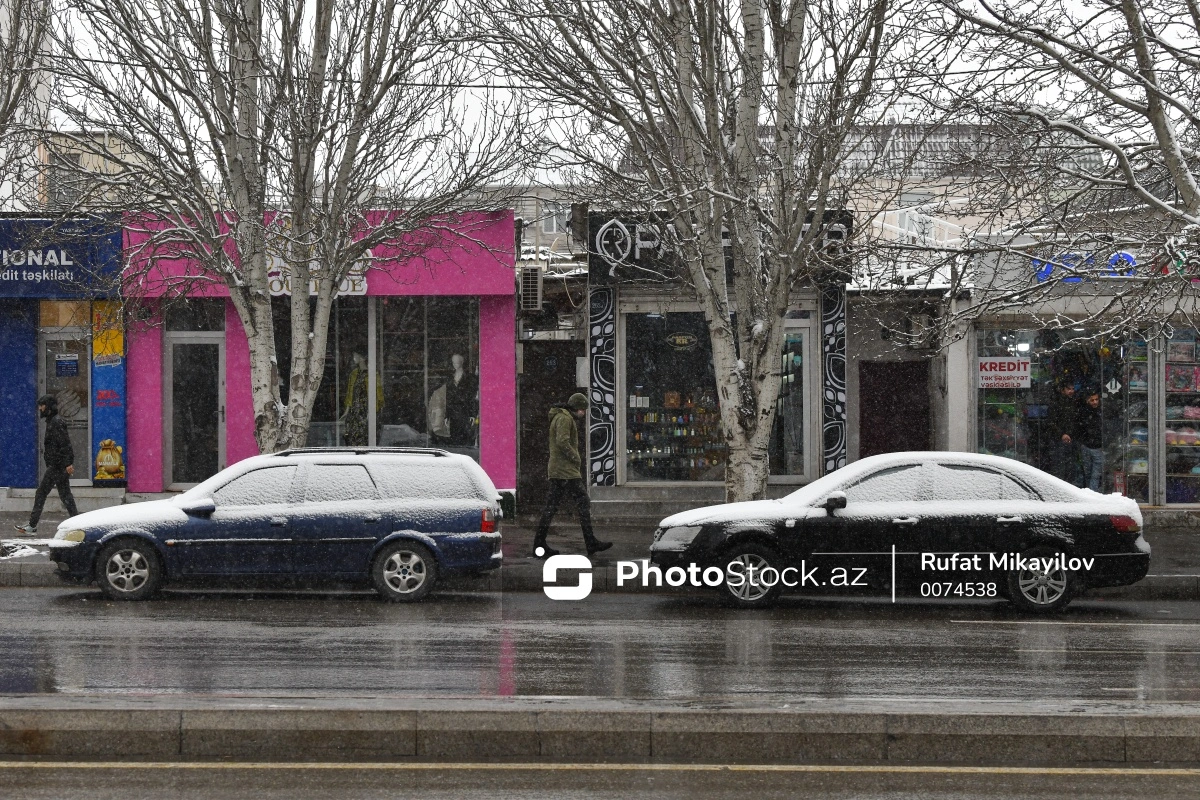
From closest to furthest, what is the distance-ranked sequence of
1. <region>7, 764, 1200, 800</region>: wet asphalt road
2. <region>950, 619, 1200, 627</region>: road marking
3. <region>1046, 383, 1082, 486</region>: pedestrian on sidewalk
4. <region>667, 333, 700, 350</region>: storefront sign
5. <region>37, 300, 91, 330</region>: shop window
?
<region>7, 764, 1200, 800</region>: wet asphalt road, <region>950, 619, 1200, 627</region>: road marking, <region>37, 300, 91, 330</region>: shop window, <region>667, 333, 700, 350</region>: storefront sign, <region>1046, 383, 1082, 486</region>: pedestrian on sidewalk

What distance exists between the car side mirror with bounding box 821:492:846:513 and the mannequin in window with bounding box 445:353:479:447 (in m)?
8.22

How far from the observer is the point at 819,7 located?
13.3 metres

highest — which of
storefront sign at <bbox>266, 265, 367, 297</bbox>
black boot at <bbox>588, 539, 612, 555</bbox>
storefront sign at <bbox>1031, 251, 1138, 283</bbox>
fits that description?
storefront sign at <bbox>266, 265, 367, 297</bbox>

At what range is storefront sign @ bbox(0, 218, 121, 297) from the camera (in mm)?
17938

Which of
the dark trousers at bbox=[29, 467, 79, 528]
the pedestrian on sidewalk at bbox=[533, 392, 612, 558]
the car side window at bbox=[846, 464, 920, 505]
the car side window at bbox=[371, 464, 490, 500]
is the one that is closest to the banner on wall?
the dark trousers at bbox=[29, 467, 79, 528]

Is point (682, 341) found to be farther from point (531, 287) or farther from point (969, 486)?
point (969, 486)

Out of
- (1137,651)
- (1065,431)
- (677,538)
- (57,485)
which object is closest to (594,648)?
(677,538)

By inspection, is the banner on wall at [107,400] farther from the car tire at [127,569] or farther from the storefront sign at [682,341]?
the storefront sign at [682,341]

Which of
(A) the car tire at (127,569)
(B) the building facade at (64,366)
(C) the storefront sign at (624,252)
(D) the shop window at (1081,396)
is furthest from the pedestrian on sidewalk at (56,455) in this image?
(D) the shop window at (1081,396)

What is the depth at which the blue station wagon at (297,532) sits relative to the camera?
473 inches

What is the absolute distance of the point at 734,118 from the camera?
47.6ft

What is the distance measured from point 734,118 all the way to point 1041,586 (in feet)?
20.4

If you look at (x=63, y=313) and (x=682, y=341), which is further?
(x=682, y=341)

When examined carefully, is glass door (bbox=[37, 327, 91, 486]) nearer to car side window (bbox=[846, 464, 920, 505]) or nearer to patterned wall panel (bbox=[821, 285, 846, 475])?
patterned wall panel (bbox=[821, 285, 846, 475])
